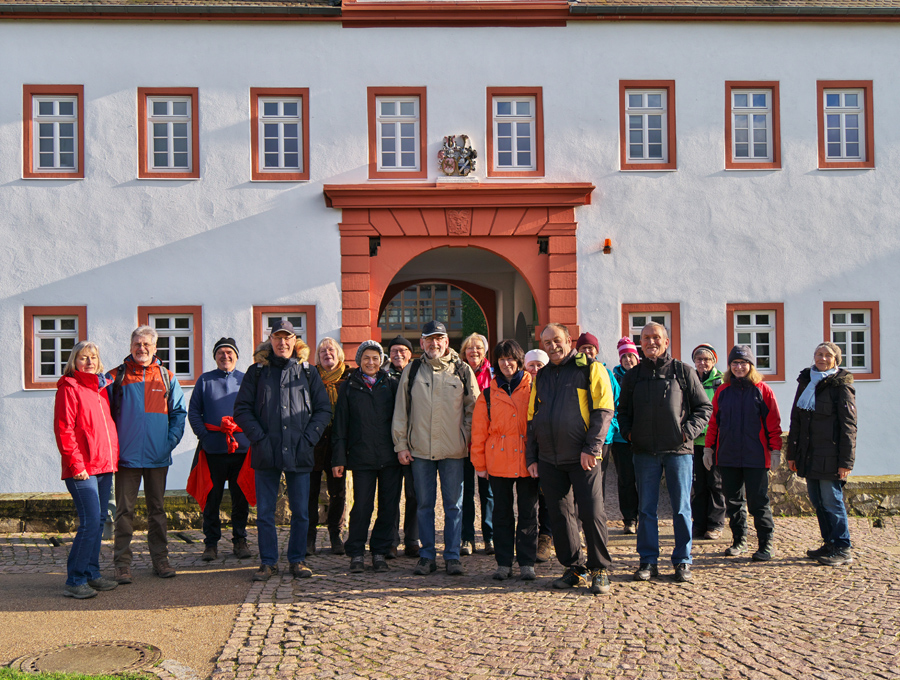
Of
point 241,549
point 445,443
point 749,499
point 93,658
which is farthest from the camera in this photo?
point 241,549

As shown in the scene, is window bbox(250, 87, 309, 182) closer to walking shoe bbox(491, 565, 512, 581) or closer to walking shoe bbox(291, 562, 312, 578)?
walking shoe bbox(291, 562, 312, 578)

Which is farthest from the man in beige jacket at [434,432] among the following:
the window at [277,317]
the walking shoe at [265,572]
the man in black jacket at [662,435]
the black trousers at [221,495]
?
the window at [277,317]

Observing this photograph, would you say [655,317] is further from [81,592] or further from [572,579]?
[81,592]

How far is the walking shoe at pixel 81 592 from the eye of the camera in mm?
5953

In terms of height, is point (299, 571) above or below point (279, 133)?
below

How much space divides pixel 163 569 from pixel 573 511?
124 inches

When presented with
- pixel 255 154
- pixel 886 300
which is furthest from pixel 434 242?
pixel 886 300

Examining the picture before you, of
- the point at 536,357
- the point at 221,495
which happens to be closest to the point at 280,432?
the point at 221,495

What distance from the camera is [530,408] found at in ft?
20.8

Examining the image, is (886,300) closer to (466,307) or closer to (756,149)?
(756,149)

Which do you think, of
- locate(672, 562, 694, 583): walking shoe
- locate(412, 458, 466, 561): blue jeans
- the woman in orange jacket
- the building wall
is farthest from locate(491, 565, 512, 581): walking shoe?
the building wall

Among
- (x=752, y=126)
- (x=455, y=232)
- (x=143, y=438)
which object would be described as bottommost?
(x=143, y=438)

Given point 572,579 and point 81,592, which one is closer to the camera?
point 81,592

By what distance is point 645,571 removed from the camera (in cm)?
630
